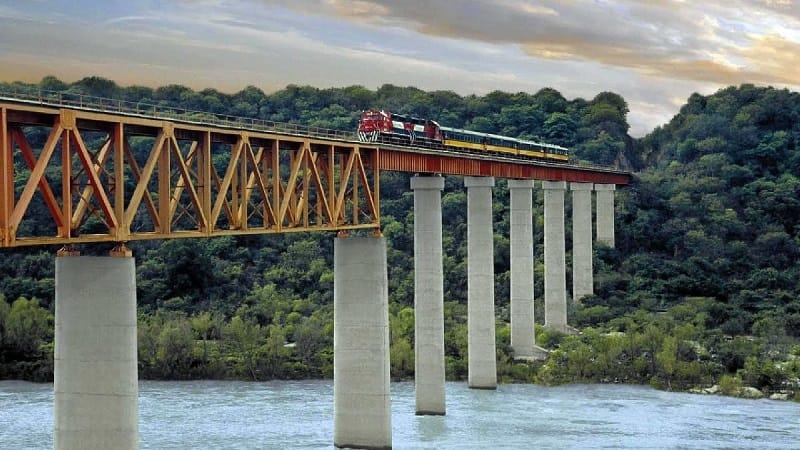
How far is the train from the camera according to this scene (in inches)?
2958

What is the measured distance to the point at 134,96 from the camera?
584 feet

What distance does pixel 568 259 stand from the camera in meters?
125

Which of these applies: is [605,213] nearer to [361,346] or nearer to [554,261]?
[554,261]

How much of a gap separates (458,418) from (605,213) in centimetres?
6262

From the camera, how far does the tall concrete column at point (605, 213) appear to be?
130 m

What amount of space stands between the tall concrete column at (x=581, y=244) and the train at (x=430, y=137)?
8481 millimetres

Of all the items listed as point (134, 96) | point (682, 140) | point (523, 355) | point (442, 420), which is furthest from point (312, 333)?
point (134, 96)

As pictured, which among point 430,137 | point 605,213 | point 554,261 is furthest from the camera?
point 605,213

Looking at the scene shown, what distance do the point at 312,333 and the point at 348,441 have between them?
116 feet

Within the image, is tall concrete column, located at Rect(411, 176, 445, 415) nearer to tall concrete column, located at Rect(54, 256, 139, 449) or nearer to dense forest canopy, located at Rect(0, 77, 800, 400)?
dense forest canopy, located at Rect(0, 77, 800, 400)

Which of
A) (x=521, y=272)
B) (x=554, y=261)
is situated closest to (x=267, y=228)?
(x=521, y=272)

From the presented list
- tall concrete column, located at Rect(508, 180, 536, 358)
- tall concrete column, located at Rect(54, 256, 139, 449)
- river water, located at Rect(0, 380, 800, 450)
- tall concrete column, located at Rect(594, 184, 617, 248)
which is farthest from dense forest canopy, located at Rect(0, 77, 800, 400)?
tall concrete column, located at Rect(54, 256, 139, 449)

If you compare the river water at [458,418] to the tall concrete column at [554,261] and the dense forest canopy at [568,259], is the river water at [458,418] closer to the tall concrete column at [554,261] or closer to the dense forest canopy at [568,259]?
the dense forest canopy at [568,259]

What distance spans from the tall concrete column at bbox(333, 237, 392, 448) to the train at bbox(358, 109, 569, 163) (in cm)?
1269
